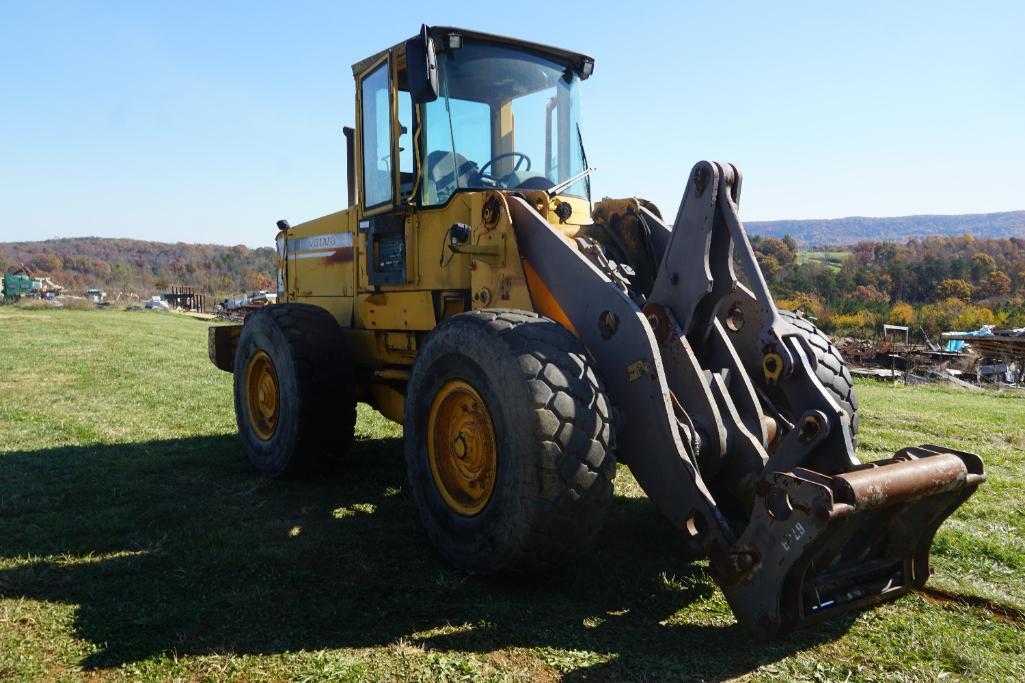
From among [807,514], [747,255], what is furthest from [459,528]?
[747,255]

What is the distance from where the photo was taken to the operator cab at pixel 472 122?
5.07 m

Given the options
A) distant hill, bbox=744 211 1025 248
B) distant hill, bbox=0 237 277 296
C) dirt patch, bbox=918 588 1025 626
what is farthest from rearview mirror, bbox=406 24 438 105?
distant hill, bbox=744 211 1025 248

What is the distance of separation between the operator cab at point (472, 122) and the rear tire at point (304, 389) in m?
1.08

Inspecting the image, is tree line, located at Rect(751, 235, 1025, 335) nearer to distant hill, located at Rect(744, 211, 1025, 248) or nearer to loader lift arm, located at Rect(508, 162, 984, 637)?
loader lift arm, located at Rect(508, 162, 984, 637)

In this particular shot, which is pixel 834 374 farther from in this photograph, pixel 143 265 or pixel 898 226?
pixel 898 226

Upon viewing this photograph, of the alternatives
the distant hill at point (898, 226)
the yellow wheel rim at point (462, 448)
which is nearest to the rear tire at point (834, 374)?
the yellow wheel rim at point (462, 448)

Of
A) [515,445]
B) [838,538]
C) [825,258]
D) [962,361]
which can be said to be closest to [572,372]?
[515,445]

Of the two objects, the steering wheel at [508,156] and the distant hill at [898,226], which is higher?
the distant hill at [898,226]

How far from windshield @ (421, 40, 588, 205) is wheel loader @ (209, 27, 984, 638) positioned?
15 mm

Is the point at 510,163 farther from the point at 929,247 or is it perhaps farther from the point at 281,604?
the point at 929,247

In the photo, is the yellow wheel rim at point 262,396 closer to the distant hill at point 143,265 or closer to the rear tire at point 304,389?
the rear tire at point 304,389

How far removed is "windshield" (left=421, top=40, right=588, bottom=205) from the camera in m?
5.07

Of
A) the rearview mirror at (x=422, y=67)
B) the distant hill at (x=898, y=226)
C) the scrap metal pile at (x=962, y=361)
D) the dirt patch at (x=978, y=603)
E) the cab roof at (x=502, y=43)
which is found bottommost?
the scrap metal pile at (x=962, y=361)

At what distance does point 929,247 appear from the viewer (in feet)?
242
